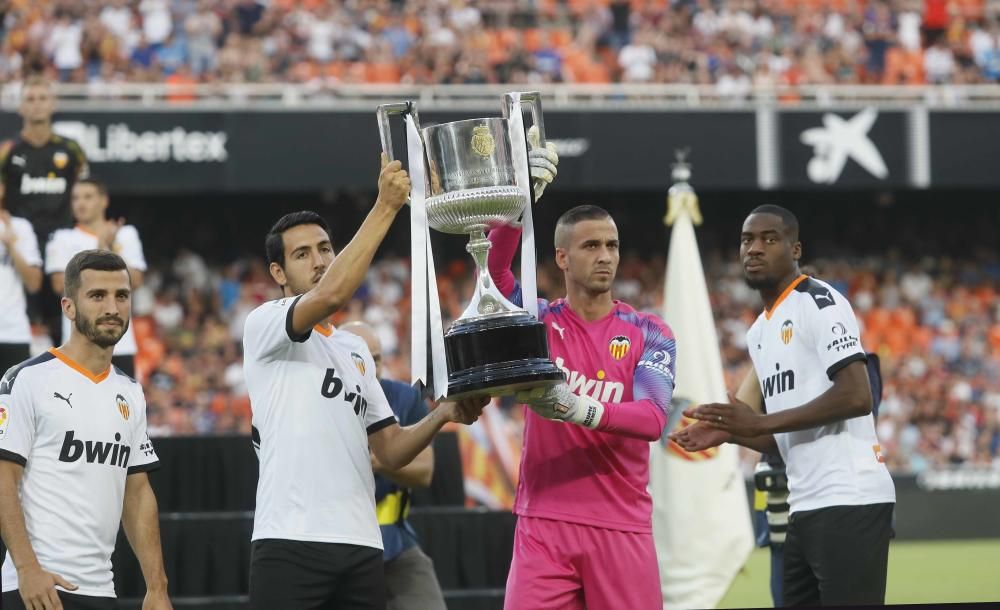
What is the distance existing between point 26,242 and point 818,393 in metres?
5.24

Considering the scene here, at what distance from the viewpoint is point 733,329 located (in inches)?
739

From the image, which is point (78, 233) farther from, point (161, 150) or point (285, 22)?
point (285, 22)

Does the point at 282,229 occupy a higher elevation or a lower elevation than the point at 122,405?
higher

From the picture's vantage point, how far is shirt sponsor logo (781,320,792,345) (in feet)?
18.0

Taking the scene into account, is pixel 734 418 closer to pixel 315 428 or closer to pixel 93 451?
pixel 315 428

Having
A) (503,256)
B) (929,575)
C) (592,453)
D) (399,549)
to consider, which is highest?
(503,256)

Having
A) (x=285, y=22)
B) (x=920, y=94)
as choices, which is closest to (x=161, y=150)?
(x=285, y=22)

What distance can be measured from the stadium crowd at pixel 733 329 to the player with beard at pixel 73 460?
1053 cm

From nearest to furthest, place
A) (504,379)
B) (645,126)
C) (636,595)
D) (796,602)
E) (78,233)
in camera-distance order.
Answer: (504,379), (636,595), (796,602), (78,233), (645,126)

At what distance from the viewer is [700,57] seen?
19.2m

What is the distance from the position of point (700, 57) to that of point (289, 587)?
15723mm

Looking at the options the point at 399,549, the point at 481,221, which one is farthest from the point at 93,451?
the point at 399,549

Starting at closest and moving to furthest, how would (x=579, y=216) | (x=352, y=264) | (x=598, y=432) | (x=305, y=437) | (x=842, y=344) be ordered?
(x=352, y=264)
(x=305, y=437)
(x=598, y=432)
(x=579, y=216)
(x=842, y=344)

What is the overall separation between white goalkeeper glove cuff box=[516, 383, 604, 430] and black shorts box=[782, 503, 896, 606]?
1.17 m
